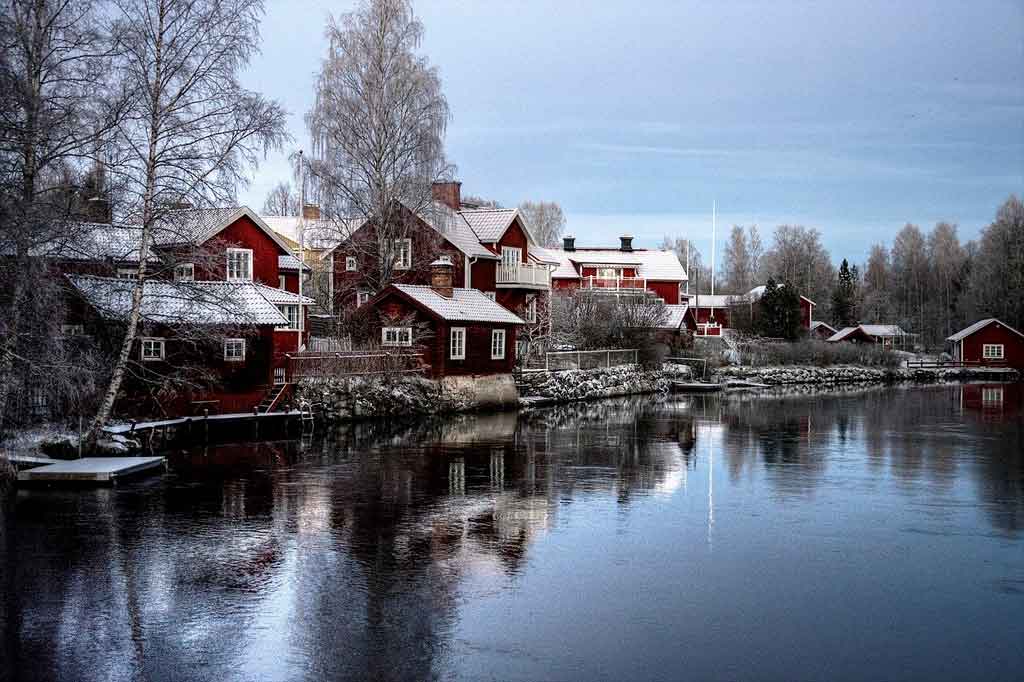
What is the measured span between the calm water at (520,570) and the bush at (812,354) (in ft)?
122

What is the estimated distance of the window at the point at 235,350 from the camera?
1072 inches

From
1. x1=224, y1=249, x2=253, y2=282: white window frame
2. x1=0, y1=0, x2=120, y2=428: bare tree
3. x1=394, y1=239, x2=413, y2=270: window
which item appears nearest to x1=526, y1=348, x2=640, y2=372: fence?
x1=394, y1=239, x2=413, y2=270: window

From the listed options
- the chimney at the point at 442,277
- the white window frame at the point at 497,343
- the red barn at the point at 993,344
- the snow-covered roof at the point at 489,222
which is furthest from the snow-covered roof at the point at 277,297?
the red barn at the point at 993,344

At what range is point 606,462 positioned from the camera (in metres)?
23.0

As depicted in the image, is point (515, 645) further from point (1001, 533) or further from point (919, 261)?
point (919, 261)

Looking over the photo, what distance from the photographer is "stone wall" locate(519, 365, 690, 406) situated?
131 ft

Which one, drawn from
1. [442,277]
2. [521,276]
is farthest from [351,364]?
[521,276]

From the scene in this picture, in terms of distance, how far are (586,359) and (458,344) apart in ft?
36.2

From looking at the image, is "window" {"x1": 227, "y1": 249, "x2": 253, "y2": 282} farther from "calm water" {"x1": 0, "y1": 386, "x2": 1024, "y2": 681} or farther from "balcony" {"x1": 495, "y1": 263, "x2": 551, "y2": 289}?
"balcony" {"x1": 495, "y1": 263, "x2": 551, "y2": 289}

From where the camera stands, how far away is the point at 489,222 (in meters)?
43.8

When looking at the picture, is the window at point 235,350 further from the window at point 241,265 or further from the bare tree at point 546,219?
the bare tree at point 546,219

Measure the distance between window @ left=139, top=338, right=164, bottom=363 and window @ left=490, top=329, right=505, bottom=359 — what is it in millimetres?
13315

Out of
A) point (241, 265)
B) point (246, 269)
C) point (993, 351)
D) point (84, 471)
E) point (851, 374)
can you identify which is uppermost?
point (241, 265)

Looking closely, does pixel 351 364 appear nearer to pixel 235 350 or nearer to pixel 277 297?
pixel 277 297
